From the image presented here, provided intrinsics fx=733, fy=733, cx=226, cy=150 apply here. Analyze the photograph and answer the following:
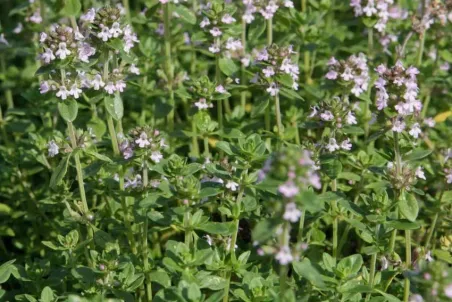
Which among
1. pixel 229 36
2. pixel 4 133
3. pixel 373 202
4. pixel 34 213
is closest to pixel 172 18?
pixel 229 36

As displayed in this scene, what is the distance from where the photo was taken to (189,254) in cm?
360

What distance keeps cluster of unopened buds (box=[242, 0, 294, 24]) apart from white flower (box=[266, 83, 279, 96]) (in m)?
0.66

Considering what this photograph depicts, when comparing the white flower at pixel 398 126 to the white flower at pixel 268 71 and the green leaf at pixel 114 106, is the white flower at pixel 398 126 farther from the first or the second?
the green leaf at pixel 114 106

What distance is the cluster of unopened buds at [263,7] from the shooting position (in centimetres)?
514

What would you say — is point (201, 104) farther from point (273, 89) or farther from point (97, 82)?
point (97, 82)

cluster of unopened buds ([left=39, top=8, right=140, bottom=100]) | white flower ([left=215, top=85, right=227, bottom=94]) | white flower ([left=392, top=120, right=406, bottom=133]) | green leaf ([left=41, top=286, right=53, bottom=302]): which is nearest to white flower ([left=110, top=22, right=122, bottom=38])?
cluster of unopened buds ([left=39, top=8, right=140, bottom=100])

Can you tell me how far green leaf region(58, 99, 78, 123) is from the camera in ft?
13.5

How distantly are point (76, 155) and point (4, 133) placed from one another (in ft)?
5.08

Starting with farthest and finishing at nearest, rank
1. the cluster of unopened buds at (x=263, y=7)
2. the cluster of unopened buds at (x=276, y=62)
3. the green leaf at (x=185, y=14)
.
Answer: the green leaf at (x=185, y=14)
the cluster of unopened buds at (x=263, y=7)
the cluster of unopened buds at (x=276, y=62)

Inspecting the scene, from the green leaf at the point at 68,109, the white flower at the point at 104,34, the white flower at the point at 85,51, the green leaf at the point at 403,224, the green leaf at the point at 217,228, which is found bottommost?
the green leaf at the point at 403,224

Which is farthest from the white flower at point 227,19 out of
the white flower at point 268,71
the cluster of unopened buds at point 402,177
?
the cluster of unopened buds at point 402,177

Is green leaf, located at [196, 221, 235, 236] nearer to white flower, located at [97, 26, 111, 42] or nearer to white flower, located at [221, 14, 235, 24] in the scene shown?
white flower, located at [97, 26, 111, 42]

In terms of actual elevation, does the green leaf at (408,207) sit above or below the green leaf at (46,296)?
above

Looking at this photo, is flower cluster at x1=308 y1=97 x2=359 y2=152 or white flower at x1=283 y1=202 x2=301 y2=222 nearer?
white flower at x1=283 y1=202 x2=301 y2=222
